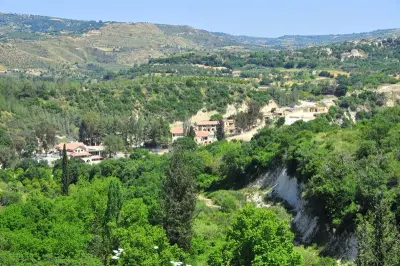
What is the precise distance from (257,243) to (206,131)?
76.5m

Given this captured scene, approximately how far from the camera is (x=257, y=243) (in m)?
20.0

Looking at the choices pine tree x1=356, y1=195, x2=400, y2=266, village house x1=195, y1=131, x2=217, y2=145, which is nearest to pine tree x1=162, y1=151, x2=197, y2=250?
pine tree x1=356, y1=195, x2=400, y2=266

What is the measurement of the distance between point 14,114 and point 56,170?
1488 inches

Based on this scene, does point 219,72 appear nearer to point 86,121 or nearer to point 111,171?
point 86,121

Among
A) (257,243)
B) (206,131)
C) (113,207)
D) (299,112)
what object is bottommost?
(206,131)

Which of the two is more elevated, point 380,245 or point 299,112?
point 380,245

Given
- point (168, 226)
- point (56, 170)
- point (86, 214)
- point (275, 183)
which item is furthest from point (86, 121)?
point (168, 226)

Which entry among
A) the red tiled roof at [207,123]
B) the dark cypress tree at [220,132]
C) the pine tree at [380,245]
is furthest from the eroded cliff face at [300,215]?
the red tiled roof at [207,123]

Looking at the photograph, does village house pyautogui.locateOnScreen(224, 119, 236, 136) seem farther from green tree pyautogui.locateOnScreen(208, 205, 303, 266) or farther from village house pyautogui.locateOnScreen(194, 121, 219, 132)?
green tree pyautogui.locateOnScreen(208, 205, 303, 266)

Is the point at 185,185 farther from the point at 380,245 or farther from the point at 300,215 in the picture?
the point at 300,215

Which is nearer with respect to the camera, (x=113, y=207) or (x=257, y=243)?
(x=257, y=243)

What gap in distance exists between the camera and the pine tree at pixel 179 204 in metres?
25.2

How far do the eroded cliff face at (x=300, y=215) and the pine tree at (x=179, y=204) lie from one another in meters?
8.52

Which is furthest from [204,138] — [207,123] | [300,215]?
[300,215]
